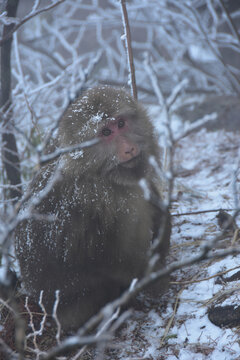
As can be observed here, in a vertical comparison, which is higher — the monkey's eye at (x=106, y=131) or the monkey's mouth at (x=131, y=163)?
the monkey's eye at (x=106, y=131)

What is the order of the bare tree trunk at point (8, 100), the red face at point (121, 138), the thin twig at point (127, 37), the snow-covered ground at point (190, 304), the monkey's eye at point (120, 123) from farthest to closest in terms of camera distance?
the bare tree trunk at point (8, 100) → the thin twig at point (127, 37) → the monkey's eye at point (120, 123) → the red face at point (121, 138) → the snow-covered ground at point (190, 304)

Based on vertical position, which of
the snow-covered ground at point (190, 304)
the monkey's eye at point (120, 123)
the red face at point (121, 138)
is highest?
the monkey's eye at point (120, 123)

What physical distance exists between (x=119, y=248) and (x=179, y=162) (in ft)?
7.80

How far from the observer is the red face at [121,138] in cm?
201

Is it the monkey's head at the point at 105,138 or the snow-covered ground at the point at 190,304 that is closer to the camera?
the snow-covered ground at the point at 190,304

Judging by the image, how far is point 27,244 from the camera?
2.20 m

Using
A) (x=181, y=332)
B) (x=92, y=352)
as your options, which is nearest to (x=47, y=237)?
(x=92, y=352)

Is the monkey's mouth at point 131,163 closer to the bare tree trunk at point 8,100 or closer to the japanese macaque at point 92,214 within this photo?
the japanese macaque at point 92,214

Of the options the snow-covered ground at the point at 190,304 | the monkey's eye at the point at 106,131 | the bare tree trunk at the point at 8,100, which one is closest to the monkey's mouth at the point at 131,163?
the monkey's eye at the point at 106,131

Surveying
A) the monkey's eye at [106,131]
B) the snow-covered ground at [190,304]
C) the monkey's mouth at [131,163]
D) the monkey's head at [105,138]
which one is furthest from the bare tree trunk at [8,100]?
the snow-covered ground at [190,304]

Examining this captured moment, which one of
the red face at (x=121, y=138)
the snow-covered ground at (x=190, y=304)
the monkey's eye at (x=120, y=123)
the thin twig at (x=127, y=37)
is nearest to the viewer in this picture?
the snow-covered ground at (x=190, y=304)

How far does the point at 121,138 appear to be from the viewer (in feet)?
6.76

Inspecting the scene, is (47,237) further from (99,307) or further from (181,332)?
(181,332)

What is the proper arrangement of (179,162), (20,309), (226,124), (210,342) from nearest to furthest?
(210,342)
(20,309)
(179,162)
(226,124)
